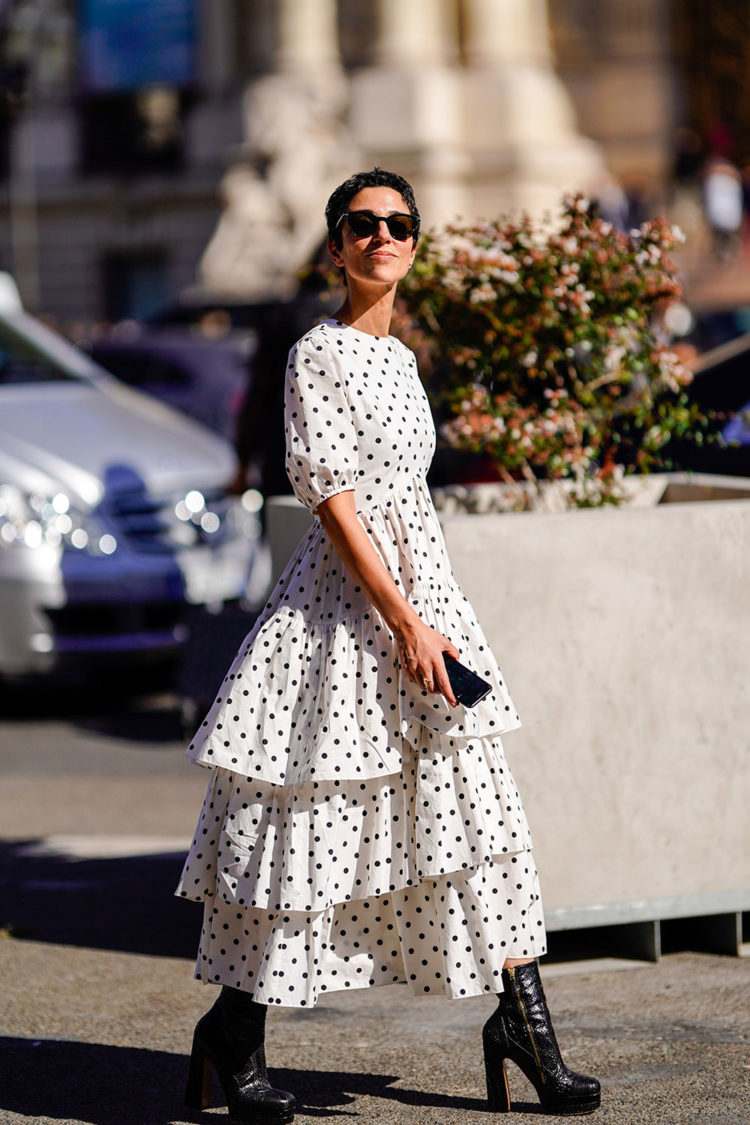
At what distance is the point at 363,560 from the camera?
430cm

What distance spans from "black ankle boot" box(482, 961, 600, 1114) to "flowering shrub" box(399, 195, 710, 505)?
6.68ft

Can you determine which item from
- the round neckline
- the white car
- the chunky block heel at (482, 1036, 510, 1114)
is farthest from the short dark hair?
the white car

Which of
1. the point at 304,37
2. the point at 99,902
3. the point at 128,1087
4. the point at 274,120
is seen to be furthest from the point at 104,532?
the point at 304,37

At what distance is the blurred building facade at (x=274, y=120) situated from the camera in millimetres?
32781

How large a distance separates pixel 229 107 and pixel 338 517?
32.5m

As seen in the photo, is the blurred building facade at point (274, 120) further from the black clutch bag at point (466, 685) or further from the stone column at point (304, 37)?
the black clutch bag at point (466, 685)

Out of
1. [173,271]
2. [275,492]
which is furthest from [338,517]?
[173,271]

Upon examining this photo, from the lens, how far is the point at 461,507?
638 cm

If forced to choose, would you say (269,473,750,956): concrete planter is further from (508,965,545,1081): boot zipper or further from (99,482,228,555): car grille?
(99,482,228,555): car grille

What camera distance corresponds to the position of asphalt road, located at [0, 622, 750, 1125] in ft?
15.5

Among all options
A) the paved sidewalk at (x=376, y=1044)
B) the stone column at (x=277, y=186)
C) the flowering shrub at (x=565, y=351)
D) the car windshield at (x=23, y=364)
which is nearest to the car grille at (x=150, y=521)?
the car windshield at (x=23, y=364)

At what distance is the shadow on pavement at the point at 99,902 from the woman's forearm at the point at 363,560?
2052mm

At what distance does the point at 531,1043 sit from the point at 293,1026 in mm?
1063

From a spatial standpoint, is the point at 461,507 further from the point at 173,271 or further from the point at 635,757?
the point at 173,271
